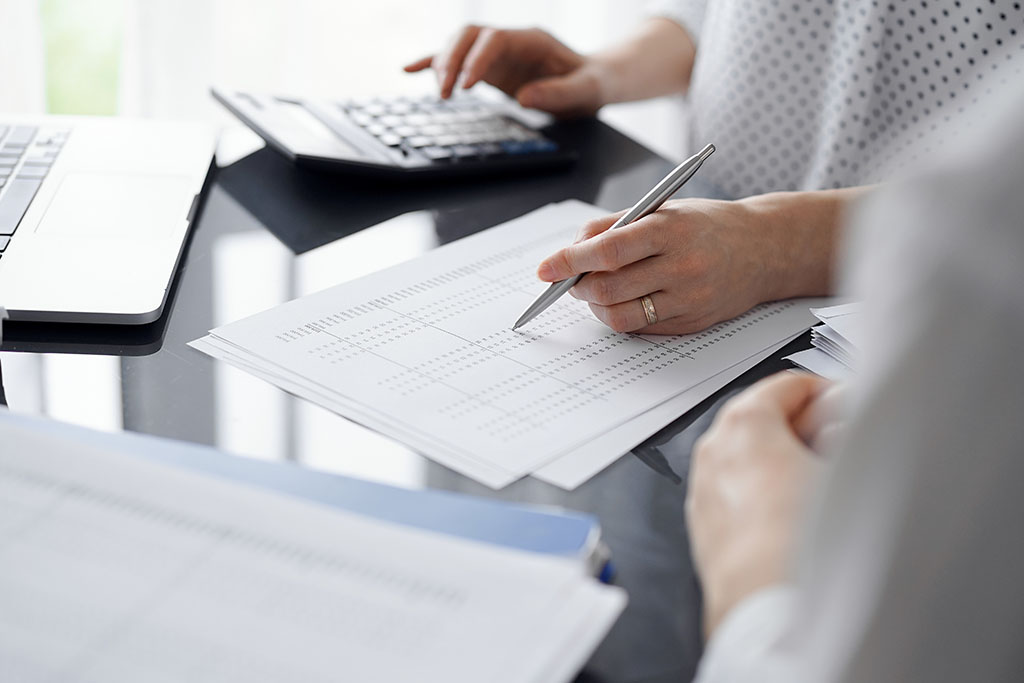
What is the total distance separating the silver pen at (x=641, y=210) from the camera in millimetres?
706

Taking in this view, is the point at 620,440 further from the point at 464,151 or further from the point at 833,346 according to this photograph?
the point at 464,151

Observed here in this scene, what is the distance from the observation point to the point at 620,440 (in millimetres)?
583

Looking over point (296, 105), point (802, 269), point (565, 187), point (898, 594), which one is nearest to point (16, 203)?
point (296, 105)

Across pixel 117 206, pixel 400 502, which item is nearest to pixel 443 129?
pixel 117 206

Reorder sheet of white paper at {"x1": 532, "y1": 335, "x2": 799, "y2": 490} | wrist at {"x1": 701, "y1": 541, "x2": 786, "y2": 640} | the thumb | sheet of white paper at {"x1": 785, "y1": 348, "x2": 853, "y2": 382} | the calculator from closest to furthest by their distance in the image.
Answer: wrist at {"x1": 701, "y1": 541, "x2": 786, "y2": 640}
sheet of white paper at {"x1": 532, "y1": 335, "x2": 799, "y2": 490}
sheet of white paper at {"x1": 785, "y1": 348, "x2": 853, "y2": 382}
the calculator
the thumb

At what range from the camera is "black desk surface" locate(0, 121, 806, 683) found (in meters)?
0.49

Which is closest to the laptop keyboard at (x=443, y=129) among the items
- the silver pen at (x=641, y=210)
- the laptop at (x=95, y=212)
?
the laptop at (x=95, y=212)

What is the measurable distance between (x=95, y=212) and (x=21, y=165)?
12 cm

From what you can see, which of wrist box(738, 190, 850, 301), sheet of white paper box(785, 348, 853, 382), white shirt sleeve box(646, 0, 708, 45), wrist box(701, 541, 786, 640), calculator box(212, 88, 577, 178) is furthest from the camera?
white shirt sleeve box(646, 0, 708, 45)

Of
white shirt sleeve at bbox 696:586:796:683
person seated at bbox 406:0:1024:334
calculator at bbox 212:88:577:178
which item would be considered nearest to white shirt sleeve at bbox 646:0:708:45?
person seated at bbox 406:0:1024:334

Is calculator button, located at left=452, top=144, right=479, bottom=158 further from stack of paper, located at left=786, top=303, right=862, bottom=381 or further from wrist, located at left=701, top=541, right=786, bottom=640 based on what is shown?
wrist, located at left=701, top=541, right=786, bottom=640

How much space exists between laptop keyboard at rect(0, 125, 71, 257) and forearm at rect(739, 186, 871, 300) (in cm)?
57

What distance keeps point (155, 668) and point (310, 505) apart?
98 mm

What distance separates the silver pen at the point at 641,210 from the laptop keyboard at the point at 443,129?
28 centimetres
